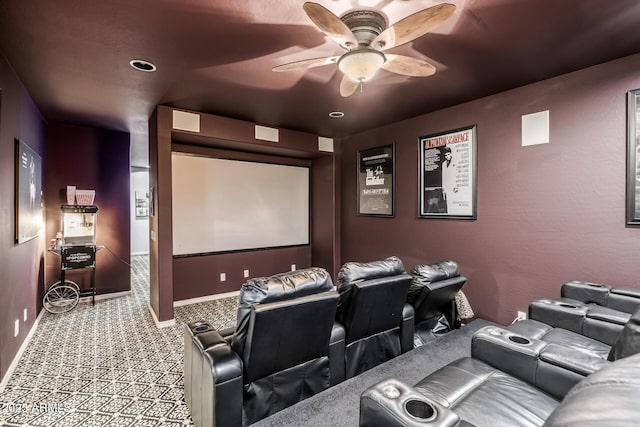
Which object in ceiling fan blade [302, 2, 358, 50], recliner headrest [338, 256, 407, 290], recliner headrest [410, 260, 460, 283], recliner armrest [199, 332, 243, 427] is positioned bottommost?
recliner armrest [199, 332, 243, 427]

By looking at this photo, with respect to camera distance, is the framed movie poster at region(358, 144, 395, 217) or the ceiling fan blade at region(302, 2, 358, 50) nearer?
the ceiling fan blade at region(302, 2, 358, 50)

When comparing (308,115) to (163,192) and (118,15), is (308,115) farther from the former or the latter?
(118,15)

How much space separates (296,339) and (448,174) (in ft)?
10.2

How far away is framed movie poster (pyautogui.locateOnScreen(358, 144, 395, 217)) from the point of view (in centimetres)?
469

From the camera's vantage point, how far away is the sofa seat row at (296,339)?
157 centimetres

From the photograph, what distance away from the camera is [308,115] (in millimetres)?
4176

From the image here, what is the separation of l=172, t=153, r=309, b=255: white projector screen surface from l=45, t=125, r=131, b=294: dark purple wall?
1159 millimetres

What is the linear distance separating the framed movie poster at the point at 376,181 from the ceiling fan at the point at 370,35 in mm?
2454

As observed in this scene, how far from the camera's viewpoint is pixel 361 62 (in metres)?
1.99

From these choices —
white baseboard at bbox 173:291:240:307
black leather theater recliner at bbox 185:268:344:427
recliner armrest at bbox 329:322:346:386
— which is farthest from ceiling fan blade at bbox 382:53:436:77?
white baseboard at bbox 173:291:240:307

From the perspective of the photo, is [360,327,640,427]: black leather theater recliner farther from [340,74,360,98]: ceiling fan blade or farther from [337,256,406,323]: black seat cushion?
[340,74,360,98]: ceiling fan blade

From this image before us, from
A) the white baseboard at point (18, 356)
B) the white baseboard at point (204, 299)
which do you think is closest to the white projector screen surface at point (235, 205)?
the white baseboard at point (204, 299)

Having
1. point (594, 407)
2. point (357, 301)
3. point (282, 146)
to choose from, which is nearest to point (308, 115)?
point (282, 146)

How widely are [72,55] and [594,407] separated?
361 centimetres
